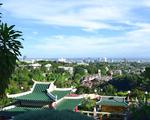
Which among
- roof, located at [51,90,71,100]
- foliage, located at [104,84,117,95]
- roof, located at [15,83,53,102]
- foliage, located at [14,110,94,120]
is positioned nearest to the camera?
foliage, located at [14,110,94,120]

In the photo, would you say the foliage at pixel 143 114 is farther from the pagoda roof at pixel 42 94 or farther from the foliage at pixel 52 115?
the foliage at pixel 52 115

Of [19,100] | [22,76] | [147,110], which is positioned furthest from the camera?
[22,76]

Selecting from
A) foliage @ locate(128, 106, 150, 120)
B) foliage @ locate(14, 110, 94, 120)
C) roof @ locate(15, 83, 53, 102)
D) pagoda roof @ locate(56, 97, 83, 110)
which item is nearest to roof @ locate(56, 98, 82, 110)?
pagoda roof @ locate(56, 97, 83, 110)

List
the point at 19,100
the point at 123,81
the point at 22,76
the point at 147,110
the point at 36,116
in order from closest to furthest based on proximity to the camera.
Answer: the point at 36,116
the point at 147,110
the point at 19,100
the point at 22,76
the point at 123,81

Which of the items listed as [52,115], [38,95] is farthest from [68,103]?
[52,115]

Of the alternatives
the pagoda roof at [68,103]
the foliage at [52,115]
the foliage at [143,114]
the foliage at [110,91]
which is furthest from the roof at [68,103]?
the foliage at [110,91]

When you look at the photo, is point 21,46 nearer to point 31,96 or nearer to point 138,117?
point 31,96

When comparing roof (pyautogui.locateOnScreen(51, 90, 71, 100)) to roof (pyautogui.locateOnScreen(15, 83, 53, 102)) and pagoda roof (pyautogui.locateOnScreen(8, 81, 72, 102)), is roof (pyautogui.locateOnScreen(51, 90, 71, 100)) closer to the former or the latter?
pagoda roof (pyautogui.locateOnScreen(8, 81, 72, 102))

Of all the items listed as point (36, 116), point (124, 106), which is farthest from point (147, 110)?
point (124, 106)
